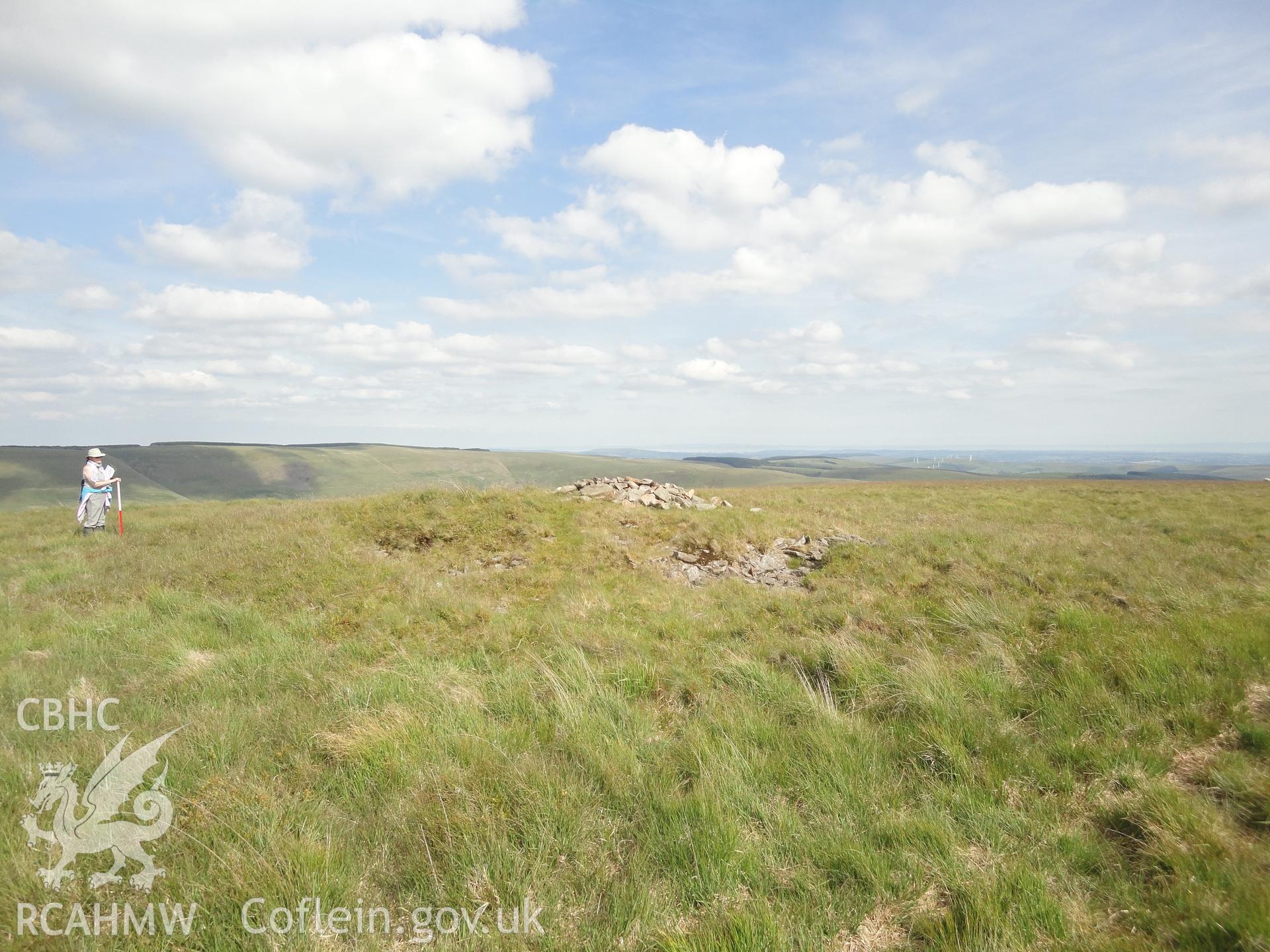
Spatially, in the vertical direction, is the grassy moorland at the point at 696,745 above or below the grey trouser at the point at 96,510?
below

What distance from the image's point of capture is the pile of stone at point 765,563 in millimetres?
12562

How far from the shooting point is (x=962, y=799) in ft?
14.4

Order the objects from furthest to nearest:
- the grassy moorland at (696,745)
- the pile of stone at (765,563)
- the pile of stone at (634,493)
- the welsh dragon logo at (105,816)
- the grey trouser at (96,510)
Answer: the pile of stone at (634,493) < the grey trouser at (96,510) < the pile of stone at (765,563) < the welsh dragon logo at (105,816) < the grassy moorland at (696,745)

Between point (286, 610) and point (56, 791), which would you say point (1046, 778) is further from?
point (286, 610)

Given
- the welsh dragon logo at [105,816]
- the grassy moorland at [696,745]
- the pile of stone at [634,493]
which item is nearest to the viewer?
the grassy moorland at [696,745]

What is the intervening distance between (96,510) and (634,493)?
57.9 ft

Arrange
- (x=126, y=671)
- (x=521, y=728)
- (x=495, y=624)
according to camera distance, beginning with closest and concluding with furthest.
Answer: (x=521, y=728) → (x=126, y=671) → (x=495, y=624)

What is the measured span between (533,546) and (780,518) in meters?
8.09

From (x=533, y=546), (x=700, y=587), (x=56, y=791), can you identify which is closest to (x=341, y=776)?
(x=56, y=791)

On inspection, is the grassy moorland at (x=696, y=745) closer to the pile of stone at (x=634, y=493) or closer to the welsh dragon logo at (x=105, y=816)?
the welsh dragon logo at (x=105, y=816)

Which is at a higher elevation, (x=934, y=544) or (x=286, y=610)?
(x=934, y=544)

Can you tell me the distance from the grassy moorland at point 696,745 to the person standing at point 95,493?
7166 mm

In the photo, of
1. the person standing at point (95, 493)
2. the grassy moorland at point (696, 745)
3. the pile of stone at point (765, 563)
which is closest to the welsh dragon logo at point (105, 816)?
the grassy moorland at point (696, 745)

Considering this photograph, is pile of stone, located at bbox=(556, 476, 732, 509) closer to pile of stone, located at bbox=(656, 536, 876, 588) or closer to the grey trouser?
pile of stone, located at bbox=(656, 536, 876, 588)
